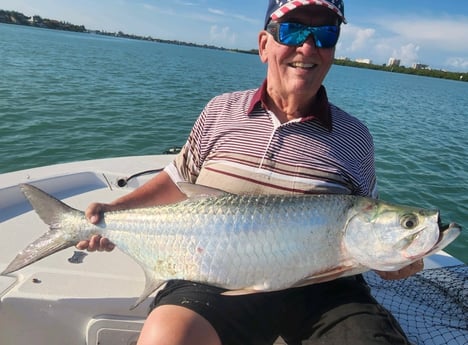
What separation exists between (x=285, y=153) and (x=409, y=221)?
3.10ft

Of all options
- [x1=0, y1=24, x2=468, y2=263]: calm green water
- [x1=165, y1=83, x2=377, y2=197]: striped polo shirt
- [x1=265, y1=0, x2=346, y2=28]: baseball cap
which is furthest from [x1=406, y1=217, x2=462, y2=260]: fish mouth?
[x1=0, y1=24, x2=468, y2=263]: calm green water

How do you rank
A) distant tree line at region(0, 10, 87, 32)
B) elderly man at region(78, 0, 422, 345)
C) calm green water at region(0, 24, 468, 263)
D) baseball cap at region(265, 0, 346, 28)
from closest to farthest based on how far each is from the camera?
elderly man at region(78, 0, 422, 345) < baseball cap at region(265, 0, 346, 28) < calm green water at region(0, 24, 468, 263) < distant tree line at region(0, 10, 87, 32)

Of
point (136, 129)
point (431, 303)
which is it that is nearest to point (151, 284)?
point (431, 303)

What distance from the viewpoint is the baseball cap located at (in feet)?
9.06

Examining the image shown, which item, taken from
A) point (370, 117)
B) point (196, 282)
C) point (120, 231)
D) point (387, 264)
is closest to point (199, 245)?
point (196, 282)

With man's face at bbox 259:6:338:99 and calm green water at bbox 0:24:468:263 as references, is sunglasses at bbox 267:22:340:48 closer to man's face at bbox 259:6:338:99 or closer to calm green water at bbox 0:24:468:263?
man's face at bbox 259:6:338:99

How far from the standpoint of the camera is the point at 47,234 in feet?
8.69

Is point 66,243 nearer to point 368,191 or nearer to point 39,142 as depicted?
point 368,191

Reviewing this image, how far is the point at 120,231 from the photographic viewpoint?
2.63m

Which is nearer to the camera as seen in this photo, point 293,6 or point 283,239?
point 283,239

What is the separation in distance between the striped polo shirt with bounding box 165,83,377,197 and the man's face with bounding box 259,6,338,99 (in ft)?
0.47

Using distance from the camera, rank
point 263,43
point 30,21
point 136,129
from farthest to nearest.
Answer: point 30,21 → point 136,129 → point 263,43

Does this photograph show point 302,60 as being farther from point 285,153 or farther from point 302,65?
point 285,153

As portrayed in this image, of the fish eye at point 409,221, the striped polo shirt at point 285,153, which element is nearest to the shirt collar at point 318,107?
the striped polo shirt at point 285,153
